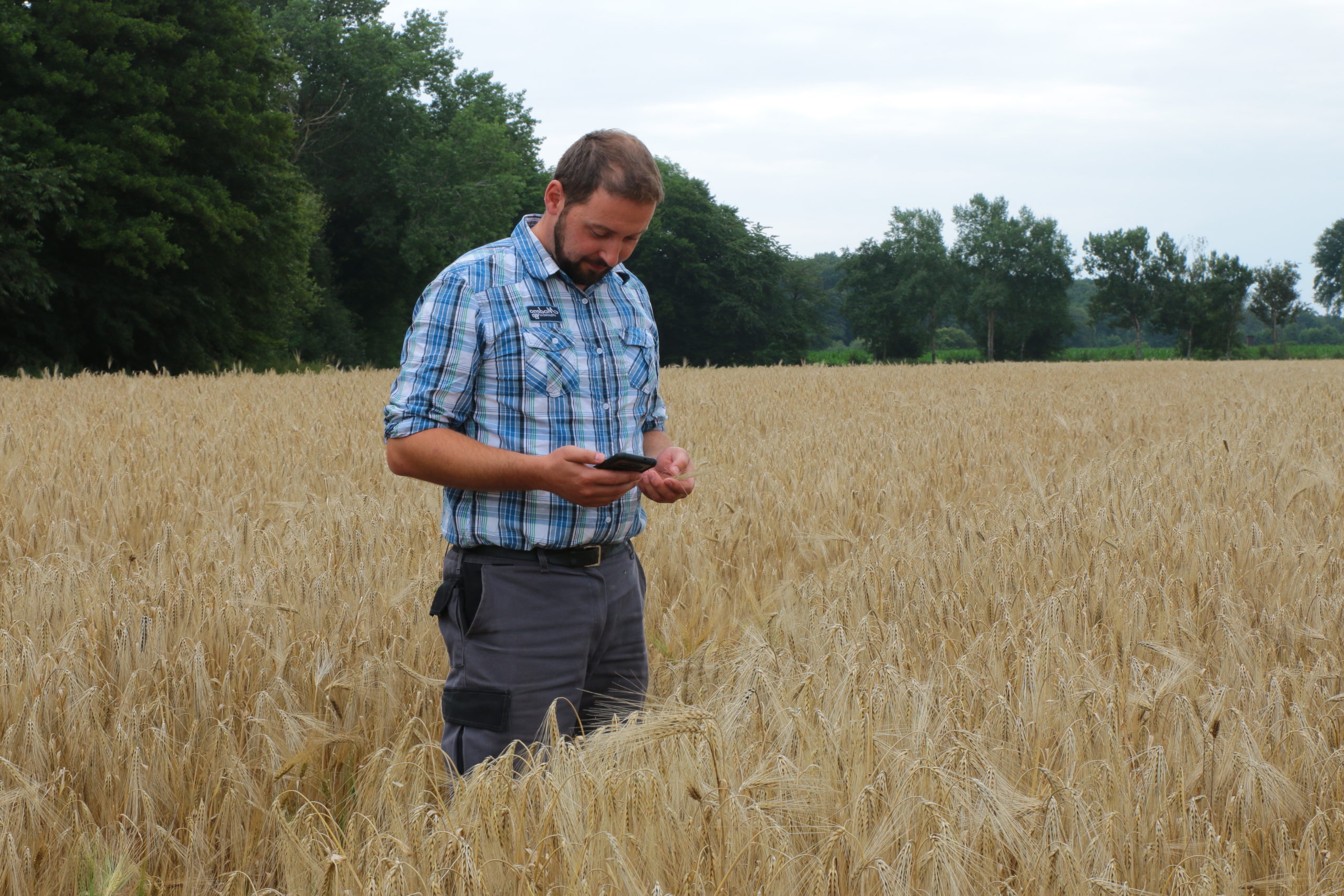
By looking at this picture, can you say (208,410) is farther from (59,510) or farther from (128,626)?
(128,626)

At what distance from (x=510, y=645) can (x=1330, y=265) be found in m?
151

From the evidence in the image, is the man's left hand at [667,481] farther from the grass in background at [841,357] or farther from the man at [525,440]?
the grass in background at [841,357]

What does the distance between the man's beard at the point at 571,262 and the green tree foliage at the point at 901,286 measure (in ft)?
284

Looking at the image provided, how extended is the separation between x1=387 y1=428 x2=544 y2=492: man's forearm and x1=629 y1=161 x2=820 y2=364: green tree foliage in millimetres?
59692

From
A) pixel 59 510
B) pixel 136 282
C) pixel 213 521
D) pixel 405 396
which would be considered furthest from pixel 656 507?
pixel 136 282

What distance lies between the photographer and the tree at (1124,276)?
97125mm

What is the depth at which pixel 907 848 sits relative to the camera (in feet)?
4.79

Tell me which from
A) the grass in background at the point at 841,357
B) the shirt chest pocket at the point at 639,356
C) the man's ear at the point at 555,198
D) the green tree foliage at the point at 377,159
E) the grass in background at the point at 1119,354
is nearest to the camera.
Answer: the man's ear at the point at 555,198

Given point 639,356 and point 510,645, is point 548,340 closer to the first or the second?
point 639,356

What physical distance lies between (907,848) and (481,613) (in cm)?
126

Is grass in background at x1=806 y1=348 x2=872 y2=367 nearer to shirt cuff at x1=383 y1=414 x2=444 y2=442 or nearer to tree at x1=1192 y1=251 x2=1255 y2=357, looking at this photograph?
tree at x1=1192 y1=251 x2=1255 y2=357

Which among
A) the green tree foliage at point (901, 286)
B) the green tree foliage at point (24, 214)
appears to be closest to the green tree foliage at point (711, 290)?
the green tree foliage at point (901, 286)

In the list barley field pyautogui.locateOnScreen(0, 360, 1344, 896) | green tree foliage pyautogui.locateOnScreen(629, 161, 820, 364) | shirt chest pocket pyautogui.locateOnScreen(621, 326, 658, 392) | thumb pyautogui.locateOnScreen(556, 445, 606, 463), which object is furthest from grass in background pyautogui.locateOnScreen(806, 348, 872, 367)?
thumb pyautogui.locateOnScreen(556, 445, 606, 463)

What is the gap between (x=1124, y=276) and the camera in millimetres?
98312
